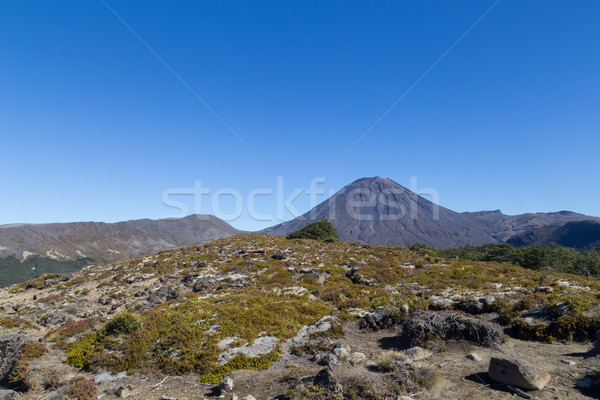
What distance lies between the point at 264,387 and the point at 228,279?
15991 millimetres

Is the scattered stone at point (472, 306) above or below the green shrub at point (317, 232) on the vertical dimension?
below

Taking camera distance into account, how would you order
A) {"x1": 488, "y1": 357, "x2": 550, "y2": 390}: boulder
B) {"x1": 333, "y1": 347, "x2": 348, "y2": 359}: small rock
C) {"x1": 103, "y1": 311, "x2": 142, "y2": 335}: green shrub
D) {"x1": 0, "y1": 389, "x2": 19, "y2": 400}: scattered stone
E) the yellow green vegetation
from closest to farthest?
{"x1": 488, "y1": 357, "x2": 550, "y2": 390}: boulder, {"x1": 0, "y1": 389, "x2": 19, "y2": 400}: scattered stone, {"x1": 333, "y1": 347, "x2": 348, "y2": 359}: small rock, the yellow green vegetation, {"x1": 103, "y1": 311, "x2": 142, "y2": 335}: green shrub

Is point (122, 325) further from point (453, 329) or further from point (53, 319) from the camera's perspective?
point (453, 329)

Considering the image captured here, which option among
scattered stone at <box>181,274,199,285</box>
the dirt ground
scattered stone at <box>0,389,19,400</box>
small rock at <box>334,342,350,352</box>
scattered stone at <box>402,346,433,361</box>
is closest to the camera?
A: the dirt ground

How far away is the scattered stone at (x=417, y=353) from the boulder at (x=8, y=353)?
13.3m

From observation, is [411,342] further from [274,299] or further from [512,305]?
[274,299]

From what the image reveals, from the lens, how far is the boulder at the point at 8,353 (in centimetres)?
973

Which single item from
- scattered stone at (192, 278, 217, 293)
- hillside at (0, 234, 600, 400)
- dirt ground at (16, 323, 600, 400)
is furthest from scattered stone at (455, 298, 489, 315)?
scattered stone at (192, 278, 217, 293)

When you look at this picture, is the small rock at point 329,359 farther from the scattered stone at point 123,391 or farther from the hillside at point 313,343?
the scattered stone at point 123,391

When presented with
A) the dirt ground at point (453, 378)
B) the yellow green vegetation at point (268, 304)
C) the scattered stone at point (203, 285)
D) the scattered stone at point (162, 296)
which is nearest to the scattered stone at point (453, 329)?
the dirt ground at point (453, 378)

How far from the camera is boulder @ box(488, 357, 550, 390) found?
697 cm

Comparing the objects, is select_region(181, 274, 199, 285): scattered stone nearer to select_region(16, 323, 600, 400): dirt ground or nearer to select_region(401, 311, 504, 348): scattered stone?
select_region(16, 323, 600, 400): dirt ground

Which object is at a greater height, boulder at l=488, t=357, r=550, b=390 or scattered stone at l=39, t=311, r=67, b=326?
boulder at l=488, t=357, r=550, b=390

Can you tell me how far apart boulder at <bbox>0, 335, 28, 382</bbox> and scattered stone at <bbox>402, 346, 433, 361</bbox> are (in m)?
13.3
